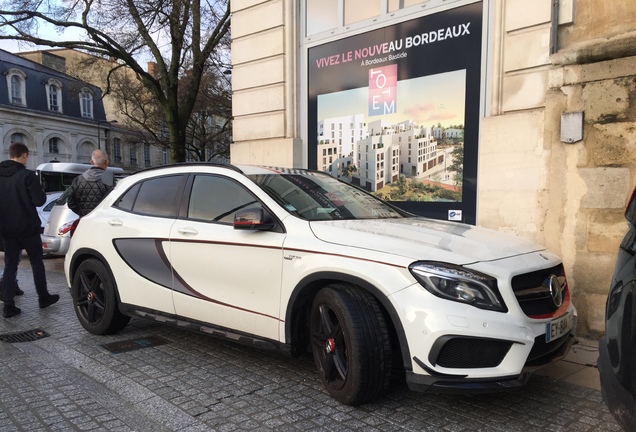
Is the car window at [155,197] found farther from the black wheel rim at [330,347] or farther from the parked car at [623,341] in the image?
the parked car at [623,341]

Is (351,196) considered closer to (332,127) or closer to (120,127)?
(332,127)

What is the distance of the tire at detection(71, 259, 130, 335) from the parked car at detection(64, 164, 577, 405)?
0.05 feet

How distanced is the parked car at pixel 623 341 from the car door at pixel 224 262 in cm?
202

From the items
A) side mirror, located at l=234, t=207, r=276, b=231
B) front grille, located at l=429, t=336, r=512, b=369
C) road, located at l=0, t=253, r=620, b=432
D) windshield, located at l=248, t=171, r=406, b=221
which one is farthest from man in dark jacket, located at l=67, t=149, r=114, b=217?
front grille, located at l=429, t=336, r=512, b=369

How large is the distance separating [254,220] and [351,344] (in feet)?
3.64

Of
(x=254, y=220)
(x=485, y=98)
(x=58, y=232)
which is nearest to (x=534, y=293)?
(x=254, y=220)

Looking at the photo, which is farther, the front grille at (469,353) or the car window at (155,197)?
the car window at (155,197)

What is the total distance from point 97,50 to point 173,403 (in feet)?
55.1

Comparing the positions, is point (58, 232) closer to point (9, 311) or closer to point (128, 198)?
point (9, 311)

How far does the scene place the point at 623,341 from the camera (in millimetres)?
2098

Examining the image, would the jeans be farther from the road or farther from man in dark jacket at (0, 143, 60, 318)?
the road

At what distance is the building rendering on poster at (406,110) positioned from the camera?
6.86 metres

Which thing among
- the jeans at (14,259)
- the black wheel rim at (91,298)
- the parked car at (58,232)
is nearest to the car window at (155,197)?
the black wheel rim at (91,298)

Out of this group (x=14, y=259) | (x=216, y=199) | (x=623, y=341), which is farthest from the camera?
(x=14, y=259)
